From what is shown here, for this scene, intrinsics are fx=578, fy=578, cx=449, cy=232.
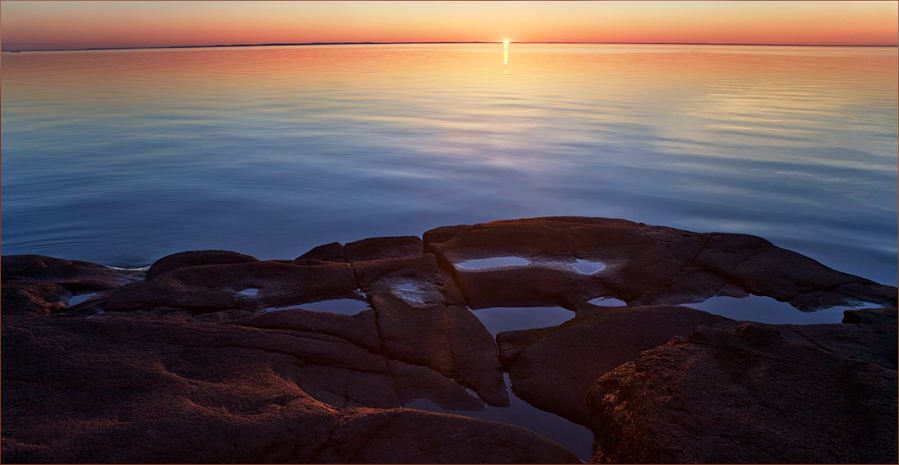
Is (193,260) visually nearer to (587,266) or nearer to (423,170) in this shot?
(587,266)

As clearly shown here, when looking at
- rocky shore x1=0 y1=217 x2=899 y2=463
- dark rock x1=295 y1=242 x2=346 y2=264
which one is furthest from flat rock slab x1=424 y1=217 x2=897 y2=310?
dark rock x1=295 y1=242 x2=346 y2=264

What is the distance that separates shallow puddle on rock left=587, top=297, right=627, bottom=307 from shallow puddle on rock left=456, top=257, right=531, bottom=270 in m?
0.95

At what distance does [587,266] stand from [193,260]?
14.1 feet

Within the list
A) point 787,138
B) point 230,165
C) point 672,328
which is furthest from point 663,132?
point 672,328

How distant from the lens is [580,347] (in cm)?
458

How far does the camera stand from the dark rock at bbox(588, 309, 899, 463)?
288 cm

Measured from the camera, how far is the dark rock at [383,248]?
673 cm

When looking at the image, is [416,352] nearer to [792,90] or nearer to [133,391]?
[133,391]

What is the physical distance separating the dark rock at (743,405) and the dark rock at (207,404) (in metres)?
0.52

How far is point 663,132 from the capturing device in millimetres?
16281

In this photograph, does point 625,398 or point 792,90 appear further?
point 792,90

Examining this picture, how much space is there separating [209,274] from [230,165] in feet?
24.2

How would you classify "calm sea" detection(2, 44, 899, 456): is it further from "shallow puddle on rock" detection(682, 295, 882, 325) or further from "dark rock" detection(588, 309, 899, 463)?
"shallow puddle on rock" detection(682, 295, 882, 325)

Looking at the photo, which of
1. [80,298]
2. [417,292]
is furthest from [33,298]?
[417,292]
